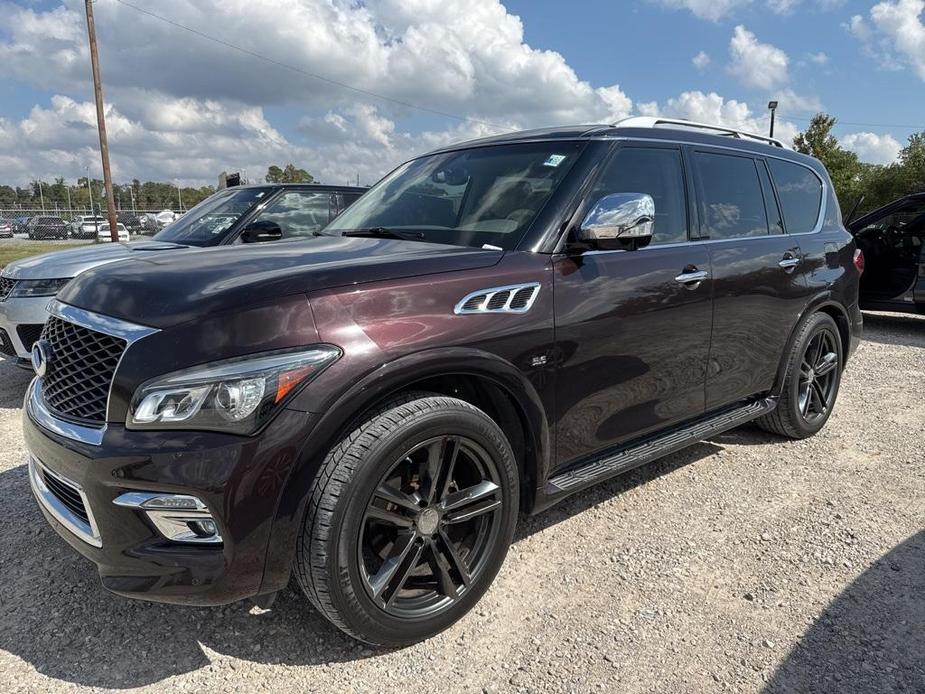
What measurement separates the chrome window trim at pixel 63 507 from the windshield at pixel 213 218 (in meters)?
3.82

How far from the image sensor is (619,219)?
8.87 feet

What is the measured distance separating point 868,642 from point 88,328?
2993mm

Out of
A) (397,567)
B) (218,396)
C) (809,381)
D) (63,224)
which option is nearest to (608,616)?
(397,567)

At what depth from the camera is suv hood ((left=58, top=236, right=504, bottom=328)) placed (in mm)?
2082

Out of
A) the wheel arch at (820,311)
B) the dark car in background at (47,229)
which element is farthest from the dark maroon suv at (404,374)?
the dark car in background at (47,229)

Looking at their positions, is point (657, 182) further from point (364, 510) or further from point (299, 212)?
point (299, 212)

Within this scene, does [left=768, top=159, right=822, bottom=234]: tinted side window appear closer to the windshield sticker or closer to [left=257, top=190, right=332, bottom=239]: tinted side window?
the windshield sticker

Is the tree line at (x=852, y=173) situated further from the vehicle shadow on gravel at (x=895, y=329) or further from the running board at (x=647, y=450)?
the running board at (x=647, y=450)

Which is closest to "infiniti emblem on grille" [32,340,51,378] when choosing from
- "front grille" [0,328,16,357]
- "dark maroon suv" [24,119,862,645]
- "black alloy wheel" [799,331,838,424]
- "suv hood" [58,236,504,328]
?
"dark maroon suv" [24,119,862,645]

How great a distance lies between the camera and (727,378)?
3.70 meters

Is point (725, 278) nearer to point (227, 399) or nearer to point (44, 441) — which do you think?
point (227, 399)

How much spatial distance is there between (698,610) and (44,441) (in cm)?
252

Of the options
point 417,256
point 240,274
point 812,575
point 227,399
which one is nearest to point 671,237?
point 417,256

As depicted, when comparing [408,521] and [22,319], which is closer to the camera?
[408,521]
